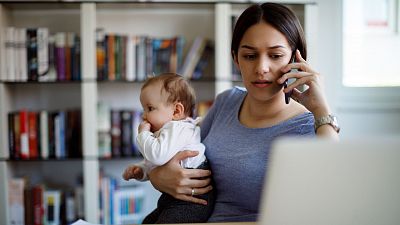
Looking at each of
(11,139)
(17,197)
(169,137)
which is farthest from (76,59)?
(169,137)

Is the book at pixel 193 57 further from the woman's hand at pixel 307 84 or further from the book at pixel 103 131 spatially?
the woman's hand at pixel 307 84

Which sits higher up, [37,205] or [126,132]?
[126,132]

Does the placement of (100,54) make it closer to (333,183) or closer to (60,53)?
(60,53)

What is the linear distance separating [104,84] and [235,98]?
1.74 metres

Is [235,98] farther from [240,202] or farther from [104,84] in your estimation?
[104,84]

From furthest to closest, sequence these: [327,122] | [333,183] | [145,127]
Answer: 1. [145,127]
2. [327,122]
3. [333,183]

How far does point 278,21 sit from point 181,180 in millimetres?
533

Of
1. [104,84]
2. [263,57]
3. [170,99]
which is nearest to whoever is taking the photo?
[263,57]

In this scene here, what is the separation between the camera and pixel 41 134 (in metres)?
2.80

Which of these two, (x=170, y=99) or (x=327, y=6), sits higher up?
(x=327, y=6)

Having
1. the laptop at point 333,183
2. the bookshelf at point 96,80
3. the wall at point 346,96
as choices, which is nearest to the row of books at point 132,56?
the bookshelf at point 96,80

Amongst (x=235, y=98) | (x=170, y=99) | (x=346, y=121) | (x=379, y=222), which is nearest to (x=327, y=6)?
(x=346, y=121)

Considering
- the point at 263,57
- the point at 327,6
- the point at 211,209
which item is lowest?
the point at 211,209

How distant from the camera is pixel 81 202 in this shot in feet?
9.39
